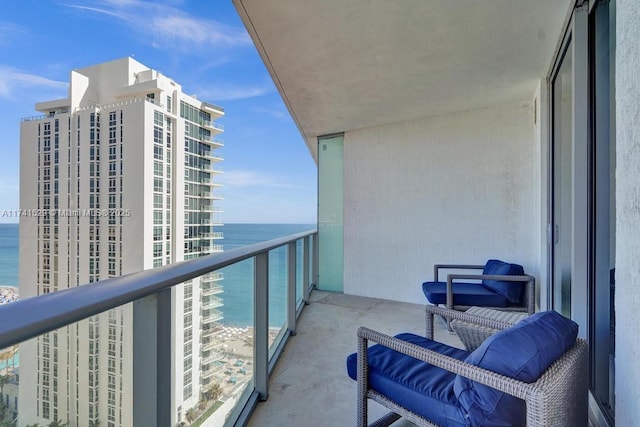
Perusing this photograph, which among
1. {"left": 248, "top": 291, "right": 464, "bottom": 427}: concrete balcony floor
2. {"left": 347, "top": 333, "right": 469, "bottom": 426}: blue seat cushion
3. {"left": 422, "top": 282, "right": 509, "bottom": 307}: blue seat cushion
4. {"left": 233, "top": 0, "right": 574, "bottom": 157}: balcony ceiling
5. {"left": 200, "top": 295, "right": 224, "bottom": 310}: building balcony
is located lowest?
{"left": 248, "top": 291, "right": 464, "bottom": 427}: concrete balcony floor

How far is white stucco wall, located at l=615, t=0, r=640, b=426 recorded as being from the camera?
0.94 metres

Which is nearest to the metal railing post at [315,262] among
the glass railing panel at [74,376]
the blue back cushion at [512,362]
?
the blue back cushion at [512,362]

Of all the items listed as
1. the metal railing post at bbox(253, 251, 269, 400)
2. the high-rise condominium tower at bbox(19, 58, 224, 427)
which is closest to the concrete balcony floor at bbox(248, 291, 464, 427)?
the metal railing post at bbox(253, 251, 269, 400)

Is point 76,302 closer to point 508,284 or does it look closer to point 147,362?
point 147,362

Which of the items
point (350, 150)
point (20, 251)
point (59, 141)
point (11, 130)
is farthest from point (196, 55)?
point (350, 150)

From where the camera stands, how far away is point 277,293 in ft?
9.12

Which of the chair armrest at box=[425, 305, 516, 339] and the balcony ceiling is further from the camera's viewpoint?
the balcony ceiling

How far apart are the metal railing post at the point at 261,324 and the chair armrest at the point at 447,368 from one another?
0.75 meters

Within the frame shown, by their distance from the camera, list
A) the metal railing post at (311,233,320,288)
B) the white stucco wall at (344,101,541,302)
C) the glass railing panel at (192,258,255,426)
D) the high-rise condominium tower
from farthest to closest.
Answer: the high-rise condominium tower → the metal railing post at (311,233,320,288) → the white stucco wall at (344,101,541,302) → the glass railing panel at (192,258,255,426)

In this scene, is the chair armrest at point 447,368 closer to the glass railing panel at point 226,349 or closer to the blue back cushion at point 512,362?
the blue back cushion at point 512,362

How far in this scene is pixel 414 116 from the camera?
4.31 m

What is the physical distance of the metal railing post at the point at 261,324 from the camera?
2.03 metres

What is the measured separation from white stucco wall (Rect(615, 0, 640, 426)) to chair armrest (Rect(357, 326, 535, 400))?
0.94 ft

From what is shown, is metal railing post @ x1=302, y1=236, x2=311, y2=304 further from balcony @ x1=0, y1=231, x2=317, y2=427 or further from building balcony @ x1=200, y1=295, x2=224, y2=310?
building balcony @ x1=200, y1=295, x2=224, y2=310
